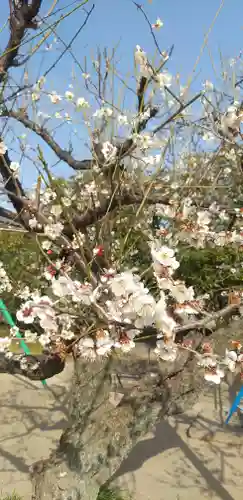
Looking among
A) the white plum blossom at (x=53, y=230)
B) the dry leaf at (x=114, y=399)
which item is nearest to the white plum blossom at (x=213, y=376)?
the white plum blossom at (x=53, y=230)

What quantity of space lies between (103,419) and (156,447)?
2488 mm

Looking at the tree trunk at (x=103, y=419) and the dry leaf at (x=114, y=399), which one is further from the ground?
the dry leaf at (x=114, y=399)

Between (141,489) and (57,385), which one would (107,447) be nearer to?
(141,489)

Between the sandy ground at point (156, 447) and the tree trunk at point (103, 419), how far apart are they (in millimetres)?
949

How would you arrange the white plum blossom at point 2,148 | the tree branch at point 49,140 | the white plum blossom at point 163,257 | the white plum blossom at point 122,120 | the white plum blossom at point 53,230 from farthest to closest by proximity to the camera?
the tree branch at point 49,140 → the white plum blossom at point 122,120 → the white plum blossom at point 53,230 → the white plum blossom at point 2,148 → the white plum blossom at point 163,257

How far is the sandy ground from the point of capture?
17.1 feet

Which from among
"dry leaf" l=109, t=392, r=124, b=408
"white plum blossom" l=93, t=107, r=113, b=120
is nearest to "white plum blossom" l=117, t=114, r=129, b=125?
"white plum blossom" l=93, t=107, r=113, b=120

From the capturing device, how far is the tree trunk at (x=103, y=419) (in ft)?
13.0

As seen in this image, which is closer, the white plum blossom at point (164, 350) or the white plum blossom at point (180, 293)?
the white plum blossom at point (180, 293)

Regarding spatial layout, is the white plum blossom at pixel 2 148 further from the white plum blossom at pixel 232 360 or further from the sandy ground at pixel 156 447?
the sandy ground at pixel 156 447

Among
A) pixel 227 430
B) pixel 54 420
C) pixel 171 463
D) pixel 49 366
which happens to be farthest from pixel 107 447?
pixel 227 430

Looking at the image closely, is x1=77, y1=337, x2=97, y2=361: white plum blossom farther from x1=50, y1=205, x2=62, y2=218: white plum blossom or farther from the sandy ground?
the sandy ground

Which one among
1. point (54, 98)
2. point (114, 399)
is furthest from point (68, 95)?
point (114, 399)

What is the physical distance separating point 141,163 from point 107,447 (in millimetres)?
2456
